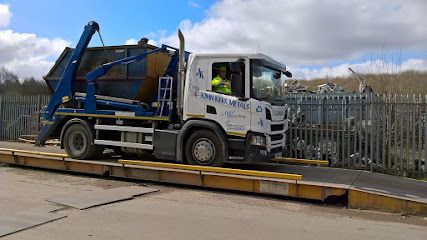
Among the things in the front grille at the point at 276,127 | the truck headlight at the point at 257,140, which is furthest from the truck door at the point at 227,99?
the front grille at the point at 276,127

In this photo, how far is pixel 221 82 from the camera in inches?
407

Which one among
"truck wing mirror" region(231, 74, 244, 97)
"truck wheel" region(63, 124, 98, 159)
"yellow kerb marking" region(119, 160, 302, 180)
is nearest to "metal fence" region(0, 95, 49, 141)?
"truck wheel" region(63, 124, 98, 159)

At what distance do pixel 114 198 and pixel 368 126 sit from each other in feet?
23.2

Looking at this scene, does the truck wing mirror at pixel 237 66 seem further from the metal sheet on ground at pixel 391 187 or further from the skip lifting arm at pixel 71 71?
the skip lifting arm at pixel 71 71

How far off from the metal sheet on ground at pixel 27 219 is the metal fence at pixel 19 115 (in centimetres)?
1407

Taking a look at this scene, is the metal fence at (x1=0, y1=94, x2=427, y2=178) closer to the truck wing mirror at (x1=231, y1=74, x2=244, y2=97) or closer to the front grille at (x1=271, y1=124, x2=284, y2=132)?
the front grille at (x1=271, y1=124, x2=284, y2=132)

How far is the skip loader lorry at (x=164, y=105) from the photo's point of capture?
10.1 meters

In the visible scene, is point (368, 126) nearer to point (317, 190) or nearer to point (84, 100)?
Result: point (317, 190)

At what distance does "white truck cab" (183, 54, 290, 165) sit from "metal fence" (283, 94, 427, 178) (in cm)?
131

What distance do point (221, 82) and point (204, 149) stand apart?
4.99ft

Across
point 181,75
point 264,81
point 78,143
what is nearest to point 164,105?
point 181,75

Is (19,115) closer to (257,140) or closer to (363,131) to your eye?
(257,140)

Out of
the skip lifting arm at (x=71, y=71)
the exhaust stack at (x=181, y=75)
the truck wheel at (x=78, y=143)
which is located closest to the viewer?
the exhaust stack at (x=181, y=75)

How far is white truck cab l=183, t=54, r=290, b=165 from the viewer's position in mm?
9969
